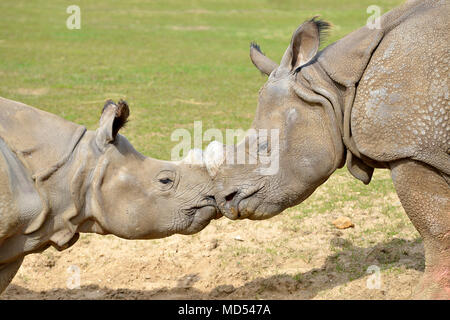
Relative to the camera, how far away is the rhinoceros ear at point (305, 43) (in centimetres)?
500

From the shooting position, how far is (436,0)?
4.78 meters

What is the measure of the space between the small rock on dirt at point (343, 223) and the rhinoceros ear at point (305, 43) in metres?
2.69

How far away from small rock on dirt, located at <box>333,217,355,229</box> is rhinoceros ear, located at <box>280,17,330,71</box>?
269 centimetres

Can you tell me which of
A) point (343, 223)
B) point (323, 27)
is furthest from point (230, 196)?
point (343, 223)

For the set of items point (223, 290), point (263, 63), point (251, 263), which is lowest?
point (223, 290)

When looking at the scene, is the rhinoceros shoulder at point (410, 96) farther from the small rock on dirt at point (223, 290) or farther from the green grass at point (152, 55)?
the green grass at point (152, 55)

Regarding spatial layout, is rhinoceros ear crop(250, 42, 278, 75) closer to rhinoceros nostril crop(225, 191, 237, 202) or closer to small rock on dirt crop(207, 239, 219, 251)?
rhinoceros nostril crop(225, 191, 237, 202)

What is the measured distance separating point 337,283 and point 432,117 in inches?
88.1

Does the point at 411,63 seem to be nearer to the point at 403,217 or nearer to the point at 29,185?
the point at 29,185

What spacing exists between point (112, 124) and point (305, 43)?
1.53m

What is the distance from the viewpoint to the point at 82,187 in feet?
15.8

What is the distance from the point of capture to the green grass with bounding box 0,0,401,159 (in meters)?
12.9

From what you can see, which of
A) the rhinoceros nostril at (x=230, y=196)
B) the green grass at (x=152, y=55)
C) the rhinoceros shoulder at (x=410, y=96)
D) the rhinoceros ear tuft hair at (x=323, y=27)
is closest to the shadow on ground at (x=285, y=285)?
the rhinoceros nostril at (x=230, y=196)

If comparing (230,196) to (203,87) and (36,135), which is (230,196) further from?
(203,87)
